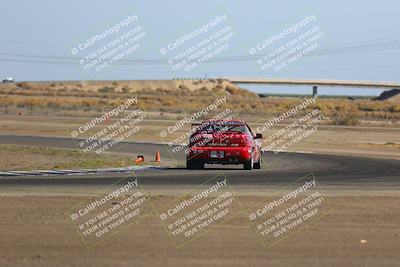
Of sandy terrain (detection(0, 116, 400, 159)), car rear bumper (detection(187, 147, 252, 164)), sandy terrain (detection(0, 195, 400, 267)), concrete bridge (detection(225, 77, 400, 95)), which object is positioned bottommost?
concrete bridge (detection(225, 77, 400, 95))

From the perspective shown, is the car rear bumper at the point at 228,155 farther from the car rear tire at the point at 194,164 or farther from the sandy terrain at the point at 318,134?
the sandy terrain at the point at 318,134

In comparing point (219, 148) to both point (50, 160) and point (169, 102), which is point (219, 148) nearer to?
point (50, 160)

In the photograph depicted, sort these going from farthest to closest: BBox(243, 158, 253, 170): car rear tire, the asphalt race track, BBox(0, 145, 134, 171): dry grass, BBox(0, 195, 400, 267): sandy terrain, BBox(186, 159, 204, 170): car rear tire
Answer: BBox(0, 145, 134, 171): dry grass, BBox(186, 159, 204, 170): car rear tire, BBox(243, 158, 253, 170): car rear tire, the asphalt race track, BBox(0, 195, 400, 267): sandy terrain

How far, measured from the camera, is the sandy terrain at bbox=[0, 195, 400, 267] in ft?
31.0

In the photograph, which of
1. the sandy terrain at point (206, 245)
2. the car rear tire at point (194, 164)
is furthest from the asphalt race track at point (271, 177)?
the sandy terrain at point (206, 245)

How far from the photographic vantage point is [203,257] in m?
9.63

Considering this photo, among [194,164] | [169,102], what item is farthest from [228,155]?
[169,102]

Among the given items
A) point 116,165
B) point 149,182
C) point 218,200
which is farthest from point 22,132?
point 218,200

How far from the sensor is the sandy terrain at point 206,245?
9.46 meters

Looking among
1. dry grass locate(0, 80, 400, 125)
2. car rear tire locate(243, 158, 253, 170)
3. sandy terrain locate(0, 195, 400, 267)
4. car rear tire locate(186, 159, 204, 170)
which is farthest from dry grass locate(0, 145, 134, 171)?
dry grass locate(0, 80, 400, 125)

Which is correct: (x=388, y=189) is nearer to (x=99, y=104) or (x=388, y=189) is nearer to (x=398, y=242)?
(x=398, y=242)

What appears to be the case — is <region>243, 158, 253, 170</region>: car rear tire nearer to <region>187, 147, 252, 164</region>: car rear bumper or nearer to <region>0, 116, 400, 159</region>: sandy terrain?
<region>187, 147, 252, 164</region>: car rear bumper

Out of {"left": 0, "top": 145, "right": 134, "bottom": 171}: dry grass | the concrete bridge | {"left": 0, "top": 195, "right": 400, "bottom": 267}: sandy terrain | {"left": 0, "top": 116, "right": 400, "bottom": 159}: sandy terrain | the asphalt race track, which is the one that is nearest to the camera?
{"left": 0, "top": 195, "right": 400, "bottom": 267}: sandy terrain

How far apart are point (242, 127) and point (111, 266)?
1499cm
